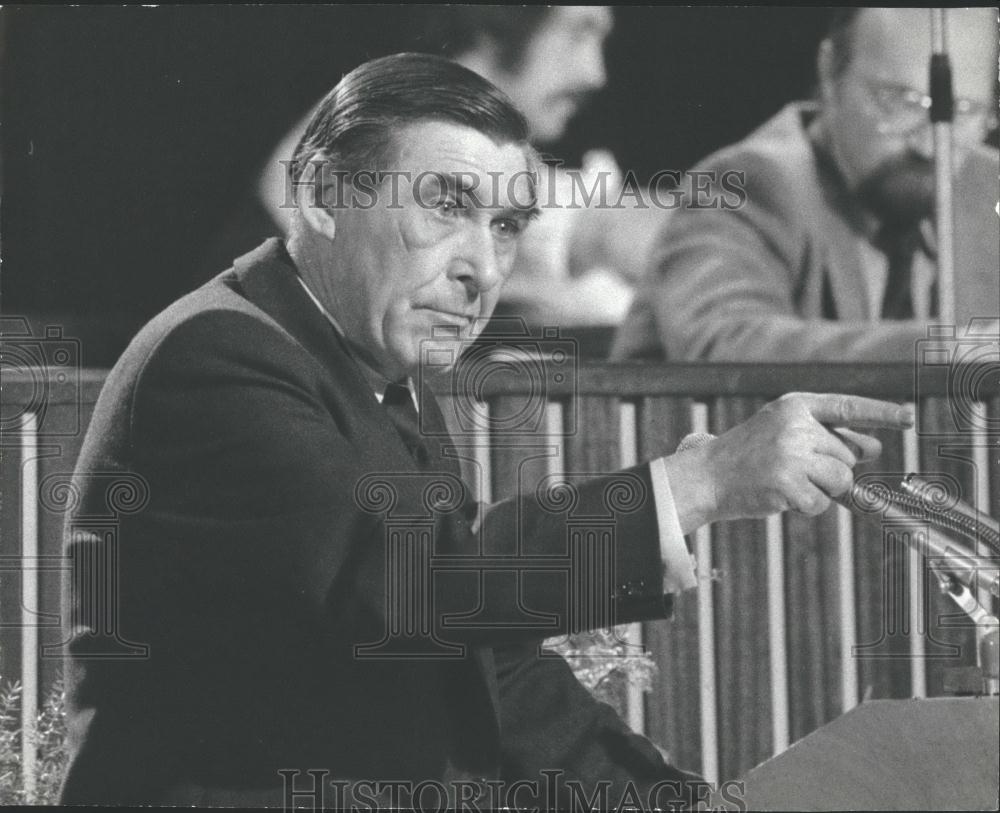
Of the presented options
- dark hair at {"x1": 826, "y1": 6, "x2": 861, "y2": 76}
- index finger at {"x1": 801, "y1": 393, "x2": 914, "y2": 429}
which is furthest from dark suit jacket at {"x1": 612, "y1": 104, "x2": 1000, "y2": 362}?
index finger at {"x1": 801, "y1": 393, "x2": 914, "y2": 429}

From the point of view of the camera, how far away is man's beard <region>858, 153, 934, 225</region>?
2.76m

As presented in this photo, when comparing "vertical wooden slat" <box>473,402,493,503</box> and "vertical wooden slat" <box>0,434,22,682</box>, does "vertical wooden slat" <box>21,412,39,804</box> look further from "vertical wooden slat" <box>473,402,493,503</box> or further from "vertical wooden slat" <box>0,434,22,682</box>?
"vertical wooden slat" <box>473,402,493,503</box>

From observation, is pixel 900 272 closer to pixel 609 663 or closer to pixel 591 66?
pixel 591 66

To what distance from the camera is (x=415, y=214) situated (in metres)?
1.91

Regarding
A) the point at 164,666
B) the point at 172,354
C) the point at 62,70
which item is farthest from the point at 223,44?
the point at 164,666

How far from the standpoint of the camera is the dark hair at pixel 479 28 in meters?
2.54

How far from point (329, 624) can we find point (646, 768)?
0.52 m

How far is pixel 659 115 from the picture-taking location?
8.84ft

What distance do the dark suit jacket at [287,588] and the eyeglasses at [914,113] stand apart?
1.48 metres

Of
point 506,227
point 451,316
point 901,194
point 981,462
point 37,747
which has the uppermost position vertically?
point 901,194

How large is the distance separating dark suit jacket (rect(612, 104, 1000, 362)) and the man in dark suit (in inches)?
32.8

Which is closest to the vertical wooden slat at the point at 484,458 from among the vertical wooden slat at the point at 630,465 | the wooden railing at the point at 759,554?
the wooden railing at the point at 759,554

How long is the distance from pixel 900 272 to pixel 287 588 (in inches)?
66.2

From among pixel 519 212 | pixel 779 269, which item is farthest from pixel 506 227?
pixel 779 269
